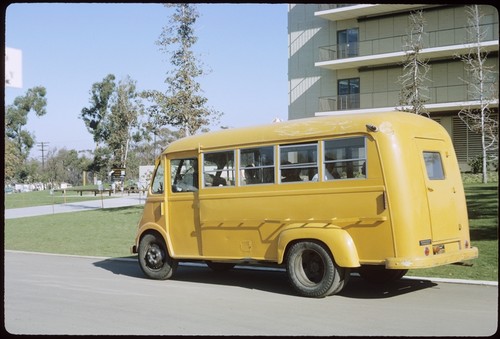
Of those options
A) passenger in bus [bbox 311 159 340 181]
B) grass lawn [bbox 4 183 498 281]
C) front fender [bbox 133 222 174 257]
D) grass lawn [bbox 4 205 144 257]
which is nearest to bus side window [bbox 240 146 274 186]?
passenger in bus [bbox 311 159 340 181]

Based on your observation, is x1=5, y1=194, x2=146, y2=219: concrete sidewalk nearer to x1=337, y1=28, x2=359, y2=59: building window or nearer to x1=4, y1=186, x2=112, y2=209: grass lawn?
x1=4, y1=186, x2=112, y2=209: grass lawn

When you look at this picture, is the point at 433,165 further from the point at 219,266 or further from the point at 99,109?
the point at 99,109

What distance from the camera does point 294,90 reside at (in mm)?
41688

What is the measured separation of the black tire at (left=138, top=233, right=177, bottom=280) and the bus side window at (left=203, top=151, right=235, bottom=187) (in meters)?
1.64

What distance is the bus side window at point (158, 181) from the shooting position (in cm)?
1227

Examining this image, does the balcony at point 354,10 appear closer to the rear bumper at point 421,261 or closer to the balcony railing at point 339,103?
the balcony railing at point 339,103

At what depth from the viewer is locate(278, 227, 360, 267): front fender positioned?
8977mm

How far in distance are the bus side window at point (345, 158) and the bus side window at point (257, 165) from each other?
1.12 meters

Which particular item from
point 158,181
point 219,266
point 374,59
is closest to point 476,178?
point 374,59

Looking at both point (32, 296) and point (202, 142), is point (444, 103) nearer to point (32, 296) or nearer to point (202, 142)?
point (202, 142)

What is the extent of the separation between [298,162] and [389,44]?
29.4m

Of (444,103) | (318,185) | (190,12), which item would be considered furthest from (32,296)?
(444,103)

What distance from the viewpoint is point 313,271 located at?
31.5ft

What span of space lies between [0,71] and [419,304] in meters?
6.45
